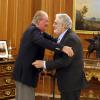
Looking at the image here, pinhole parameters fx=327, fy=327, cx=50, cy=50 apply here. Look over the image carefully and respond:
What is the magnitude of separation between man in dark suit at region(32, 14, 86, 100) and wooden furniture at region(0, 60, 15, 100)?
86.2 inches

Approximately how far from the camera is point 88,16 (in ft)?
21.7

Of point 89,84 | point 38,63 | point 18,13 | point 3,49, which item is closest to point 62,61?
point 38,63

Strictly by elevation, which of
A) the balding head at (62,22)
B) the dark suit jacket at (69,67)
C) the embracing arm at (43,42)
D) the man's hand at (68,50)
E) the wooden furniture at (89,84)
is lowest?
the wooden furniture at (89,84)

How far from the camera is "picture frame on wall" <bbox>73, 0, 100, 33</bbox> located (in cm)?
657

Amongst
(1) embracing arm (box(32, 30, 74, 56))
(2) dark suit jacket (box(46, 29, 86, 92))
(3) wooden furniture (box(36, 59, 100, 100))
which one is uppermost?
(1) embracing arm (box(32, 30, 74, 56))

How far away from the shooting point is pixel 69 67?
153 inches

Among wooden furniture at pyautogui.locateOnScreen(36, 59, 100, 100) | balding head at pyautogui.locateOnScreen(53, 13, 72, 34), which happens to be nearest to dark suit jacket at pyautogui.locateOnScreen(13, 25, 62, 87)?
balding head at pyautogui.locateOnScreen(53, 13, 72, 34)

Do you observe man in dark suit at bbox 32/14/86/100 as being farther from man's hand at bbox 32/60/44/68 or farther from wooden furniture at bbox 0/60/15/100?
wooden furniture at bbox 0/60/15/100

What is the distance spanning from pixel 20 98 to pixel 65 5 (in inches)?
117

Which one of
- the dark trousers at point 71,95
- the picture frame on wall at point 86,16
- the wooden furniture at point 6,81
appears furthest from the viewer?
the picture frame on wall at point 86,16

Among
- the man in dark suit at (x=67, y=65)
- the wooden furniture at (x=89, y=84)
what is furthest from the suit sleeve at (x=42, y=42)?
the wooden furniture at (x=89, y=84)

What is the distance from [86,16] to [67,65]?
9.72ft

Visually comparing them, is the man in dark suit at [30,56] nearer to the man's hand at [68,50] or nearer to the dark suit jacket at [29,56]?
the dark suit jacket at [29,56]

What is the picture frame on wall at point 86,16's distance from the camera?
6.57 m
